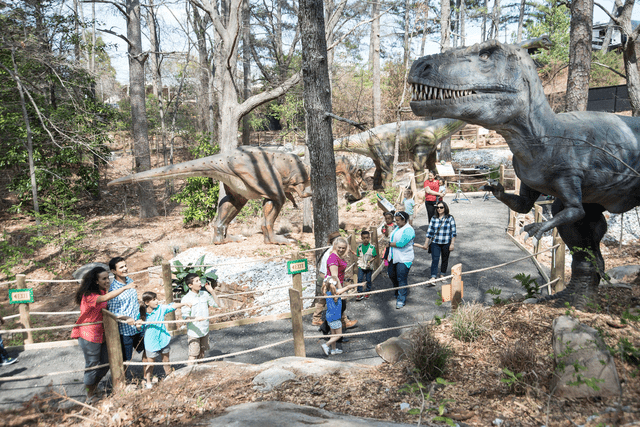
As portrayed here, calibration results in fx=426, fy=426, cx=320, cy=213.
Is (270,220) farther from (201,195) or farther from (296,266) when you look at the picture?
(296,266)

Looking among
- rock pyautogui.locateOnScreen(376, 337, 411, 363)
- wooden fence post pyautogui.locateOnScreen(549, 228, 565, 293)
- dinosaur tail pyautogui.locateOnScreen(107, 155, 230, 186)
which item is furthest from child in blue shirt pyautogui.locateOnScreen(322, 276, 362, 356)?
dinosaur tail pyautogui.locateOnScreen(107, 155, 230, 186)

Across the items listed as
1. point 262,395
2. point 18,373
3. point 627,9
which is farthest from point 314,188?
point 627,9

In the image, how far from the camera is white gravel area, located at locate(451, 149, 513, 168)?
1877 cm

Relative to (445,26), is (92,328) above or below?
below

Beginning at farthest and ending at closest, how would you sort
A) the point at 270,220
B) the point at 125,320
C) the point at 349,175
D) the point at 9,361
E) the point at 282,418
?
1. the point at 349,175
2. the point at 270,220
3. the point at 9,361
4. the point at 125,320
5. the point at 282,418

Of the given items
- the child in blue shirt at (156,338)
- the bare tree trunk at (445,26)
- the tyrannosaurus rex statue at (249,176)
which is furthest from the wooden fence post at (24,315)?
the bare tree trunk at (445,26)

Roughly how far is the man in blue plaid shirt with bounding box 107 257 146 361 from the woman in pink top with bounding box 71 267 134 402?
126 mm

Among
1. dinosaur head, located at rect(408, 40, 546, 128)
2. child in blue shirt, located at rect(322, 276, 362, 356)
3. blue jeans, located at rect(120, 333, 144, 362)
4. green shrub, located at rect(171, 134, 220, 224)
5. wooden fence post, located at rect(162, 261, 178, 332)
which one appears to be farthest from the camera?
green shrub, located at rect(171, 134, 220, 224)

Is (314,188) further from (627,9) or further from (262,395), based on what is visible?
(627,9)

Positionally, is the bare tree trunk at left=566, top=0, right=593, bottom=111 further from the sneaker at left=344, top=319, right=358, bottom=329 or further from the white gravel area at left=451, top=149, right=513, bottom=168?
the white gravel area at left=451, top=149, right=513, bottom=168

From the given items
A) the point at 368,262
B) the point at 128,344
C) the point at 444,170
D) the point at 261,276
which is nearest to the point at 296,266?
the point at 368,262

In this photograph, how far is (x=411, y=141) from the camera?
1380 centimetres

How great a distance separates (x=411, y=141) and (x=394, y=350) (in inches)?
420

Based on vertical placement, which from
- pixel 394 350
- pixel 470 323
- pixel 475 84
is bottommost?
pixel 394 350
